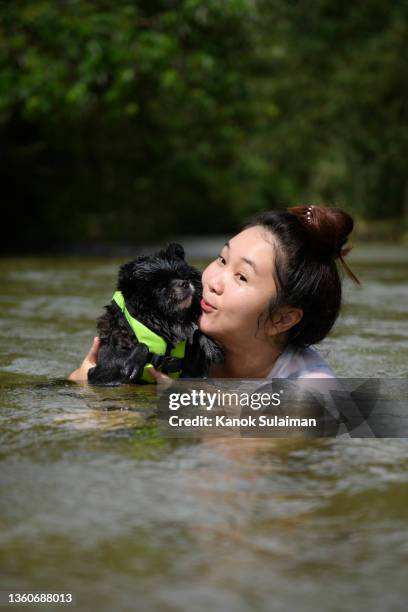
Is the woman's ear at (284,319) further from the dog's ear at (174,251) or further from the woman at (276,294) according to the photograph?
the dog's ear at (174,251)

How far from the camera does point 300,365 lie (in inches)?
160

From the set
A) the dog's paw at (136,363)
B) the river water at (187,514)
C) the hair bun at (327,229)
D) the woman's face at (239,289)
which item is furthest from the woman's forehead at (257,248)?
the river water at (187,514)

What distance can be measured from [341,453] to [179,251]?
1.32 meters

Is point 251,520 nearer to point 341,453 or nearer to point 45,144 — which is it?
point 341,453

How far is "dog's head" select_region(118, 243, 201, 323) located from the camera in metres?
3.78

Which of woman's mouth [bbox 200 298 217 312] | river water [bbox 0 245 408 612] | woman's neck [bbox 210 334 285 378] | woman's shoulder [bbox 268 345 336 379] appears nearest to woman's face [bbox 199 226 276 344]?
woman's mouth [bbox 200 298 217 312]

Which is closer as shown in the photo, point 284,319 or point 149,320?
point 149,320

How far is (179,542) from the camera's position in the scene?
2041mm

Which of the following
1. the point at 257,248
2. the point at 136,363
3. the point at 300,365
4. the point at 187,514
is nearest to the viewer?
the point at 187,514

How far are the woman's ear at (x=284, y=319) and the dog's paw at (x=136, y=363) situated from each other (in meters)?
0.55

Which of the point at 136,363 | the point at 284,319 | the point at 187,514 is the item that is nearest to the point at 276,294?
the point at 284,319

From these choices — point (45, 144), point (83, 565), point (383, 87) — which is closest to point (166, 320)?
point (83, 565)

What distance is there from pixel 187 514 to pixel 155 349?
5.26 ft

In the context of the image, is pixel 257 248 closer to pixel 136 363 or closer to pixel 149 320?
pixel 149 320
